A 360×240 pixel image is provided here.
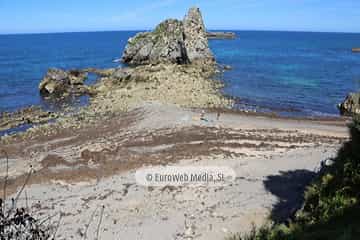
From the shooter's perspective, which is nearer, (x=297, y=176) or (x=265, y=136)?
(x=297, y=176)

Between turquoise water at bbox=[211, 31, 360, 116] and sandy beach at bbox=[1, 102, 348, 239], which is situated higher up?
turquoise water at bbox=[211, 31, 360, 116]

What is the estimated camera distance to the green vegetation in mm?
7919

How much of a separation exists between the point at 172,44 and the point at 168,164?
1774 inches

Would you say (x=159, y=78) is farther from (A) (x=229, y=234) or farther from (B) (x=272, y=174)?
(A) (x=229, y=234)

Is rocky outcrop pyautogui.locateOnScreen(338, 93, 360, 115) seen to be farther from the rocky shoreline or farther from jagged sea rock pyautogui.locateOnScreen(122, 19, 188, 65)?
jagged sea rock pyautogui.locateOnScreen(122, 19, 188, 65)

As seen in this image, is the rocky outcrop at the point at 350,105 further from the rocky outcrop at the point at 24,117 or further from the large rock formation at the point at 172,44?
the large rock formation at the point at 172,44

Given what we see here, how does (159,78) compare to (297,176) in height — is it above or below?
above

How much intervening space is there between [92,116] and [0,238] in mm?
27507

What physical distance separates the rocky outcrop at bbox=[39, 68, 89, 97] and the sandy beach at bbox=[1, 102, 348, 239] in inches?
646


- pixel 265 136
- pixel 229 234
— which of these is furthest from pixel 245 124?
pixel 229 234

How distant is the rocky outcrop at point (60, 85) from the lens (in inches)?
1673

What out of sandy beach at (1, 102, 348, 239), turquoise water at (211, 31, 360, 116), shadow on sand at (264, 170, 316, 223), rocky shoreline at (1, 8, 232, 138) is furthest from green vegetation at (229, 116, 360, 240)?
turquoise water at (211, 31, 360, 116)

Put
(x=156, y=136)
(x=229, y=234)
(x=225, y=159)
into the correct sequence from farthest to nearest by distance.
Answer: (x=156, y=136) < (x=225, y=159) < (x=229, y=234)

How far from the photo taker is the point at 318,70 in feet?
195
